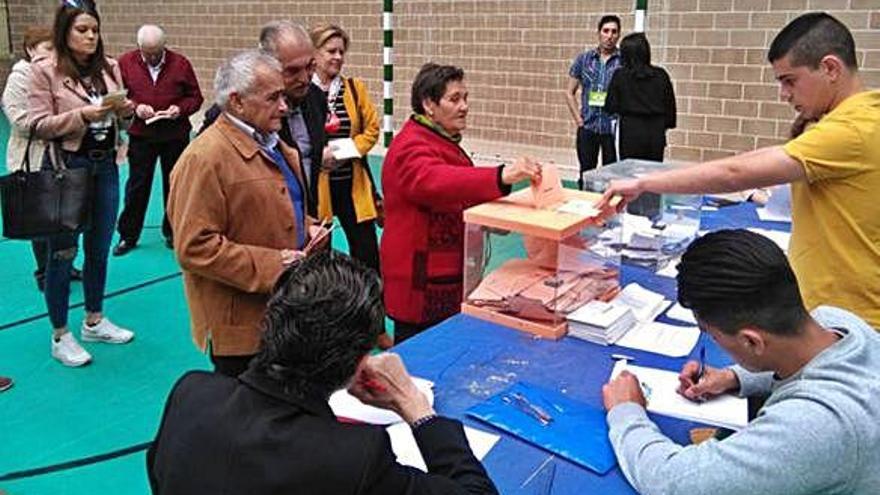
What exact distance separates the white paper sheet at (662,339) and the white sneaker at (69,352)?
264 cm

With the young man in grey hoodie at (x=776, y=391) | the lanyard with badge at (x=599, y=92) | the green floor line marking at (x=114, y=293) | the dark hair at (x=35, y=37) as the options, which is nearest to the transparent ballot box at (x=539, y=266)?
the young man in grey hoodie at (x=776, y=391)

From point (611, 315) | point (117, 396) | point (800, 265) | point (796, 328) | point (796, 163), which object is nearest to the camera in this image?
point (796, 328)

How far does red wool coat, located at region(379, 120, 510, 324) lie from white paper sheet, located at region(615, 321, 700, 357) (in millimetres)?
580

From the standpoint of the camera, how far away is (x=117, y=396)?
11.2 feet

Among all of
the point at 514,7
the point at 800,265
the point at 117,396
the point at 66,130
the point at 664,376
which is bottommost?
the point at 117,396

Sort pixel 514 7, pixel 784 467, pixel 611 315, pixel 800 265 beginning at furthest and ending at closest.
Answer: pixel 514 7 → pixel 611 315 → pixel 800 265 → pixel 784 467

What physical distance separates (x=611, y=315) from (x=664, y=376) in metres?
0.34

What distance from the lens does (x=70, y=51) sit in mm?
3455

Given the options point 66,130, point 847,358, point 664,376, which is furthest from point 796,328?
point 66,130

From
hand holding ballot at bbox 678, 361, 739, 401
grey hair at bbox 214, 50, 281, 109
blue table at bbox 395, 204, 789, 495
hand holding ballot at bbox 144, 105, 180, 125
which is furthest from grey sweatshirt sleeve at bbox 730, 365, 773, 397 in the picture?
hand holding ballot at bbox 144, 105, 180, 125

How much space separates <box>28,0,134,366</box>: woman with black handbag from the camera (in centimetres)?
342

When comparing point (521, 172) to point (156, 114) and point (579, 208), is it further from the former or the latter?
point (156, 114)

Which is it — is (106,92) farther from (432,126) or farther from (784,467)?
(784,467)

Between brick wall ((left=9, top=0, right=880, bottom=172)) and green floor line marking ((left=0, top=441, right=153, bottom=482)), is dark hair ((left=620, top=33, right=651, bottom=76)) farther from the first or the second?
green floor line marking ((left=0, top=441, right=153, bottom=482))
